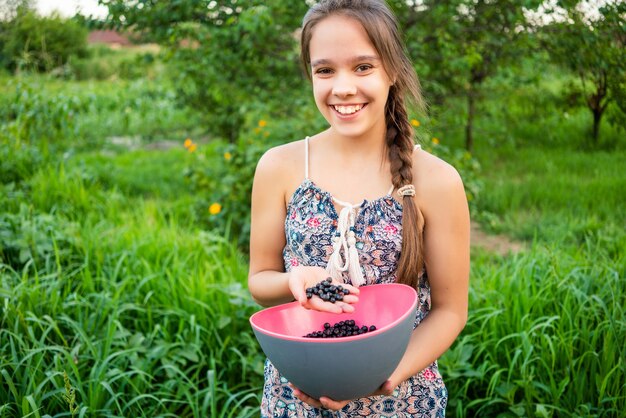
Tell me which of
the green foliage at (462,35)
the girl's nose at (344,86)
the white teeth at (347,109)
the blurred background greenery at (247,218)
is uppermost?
the green foliage at (462,35)

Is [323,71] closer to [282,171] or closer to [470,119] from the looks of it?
[282,171]

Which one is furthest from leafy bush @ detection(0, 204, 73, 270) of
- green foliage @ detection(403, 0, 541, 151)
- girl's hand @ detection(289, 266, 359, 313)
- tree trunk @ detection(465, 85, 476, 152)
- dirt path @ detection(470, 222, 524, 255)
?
tree trunk @ detection(465, 85, 476, 152)

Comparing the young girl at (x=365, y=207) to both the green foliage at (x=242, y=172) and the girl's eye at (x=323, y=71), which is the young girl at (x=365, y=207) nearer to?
the girl's eye at (x=323, y=71)

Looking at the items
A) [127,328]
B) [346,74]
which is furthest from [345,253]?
[127,328]

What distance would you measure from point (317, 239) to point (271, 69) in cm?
293

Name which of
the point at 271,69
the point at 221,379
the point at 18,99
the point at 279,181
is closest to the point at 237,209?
the point at 271,69

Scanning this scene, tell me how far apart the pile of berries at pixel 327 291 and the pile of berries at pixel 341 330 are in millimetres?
96

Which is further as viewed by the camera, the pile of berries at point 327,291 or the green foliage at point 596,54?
the green foliage at point 596,54

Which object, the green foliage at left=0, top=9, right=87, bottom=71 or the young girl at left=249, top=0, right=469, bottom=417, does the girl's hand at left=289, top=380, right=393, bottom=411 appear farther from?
the green foliage at left=0, top=9, right=87, bottom=71

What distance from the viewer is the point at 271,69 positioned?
4.13m

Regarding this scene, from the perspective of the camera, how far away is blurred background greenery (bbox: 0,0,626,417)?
7.18ft

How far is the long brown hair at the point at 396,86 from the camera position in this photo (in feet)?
4.34

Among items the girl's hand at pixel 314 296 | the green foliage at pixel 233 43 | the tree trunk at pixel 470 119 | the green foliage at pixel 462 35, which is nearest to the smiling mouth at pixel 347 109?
the girl's hand at pixel 314 296

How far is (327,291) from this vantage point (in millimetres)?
1146
